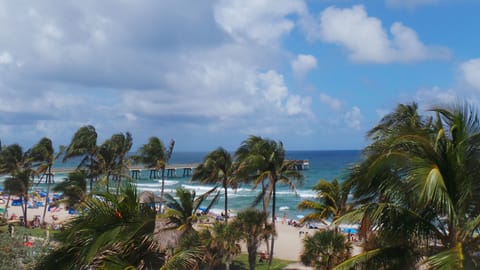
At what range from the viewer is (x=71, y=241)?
14.7 ft

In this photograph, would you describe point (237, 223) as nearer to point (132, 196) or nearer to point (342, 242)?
point (342, 242)

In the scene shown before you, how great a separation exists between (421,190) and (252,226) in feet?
38.2

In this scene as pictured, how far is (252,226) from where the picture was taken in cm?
1647

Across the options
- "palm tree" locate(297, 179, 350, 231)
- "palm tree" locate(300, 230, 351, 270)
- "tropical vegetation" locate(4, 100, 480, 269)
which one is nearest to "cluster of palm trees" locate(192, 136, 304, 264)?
"palm tree" locate(297, 179, 350, 231)

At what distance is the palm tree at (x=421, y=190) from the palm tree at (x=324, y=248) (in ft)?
21.2

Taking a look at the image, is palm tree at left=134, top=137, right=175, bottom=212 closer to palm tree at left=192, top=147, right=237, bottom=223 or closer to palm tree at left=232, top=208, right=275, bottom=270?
palm tree at left=192, top=147, right=237, bottom=223

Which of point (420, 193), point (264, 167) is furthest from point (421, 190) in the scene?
point (264, 167)

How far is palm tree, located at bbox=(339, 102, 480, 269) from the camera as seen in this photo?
5504mm

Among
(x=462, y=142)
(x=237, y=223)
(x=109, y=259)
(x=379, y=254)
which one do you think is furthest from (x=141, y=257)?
(x=237, y=223)

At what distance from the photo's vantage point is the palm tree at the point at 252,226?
16.4m

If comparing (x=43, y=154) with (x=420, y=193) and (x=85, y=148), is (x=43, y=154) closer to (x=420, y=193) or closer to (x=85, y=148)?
(x=85, y=148)

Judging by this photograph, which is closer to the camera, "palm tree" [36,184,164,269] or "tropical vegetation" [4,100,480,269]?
"palm tree" [36,184,164,269]

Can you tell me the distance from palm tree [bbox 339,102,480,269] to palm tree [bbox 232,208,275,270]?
1055 centimetres

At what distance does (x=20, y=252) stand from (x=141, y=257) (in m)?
9.30
